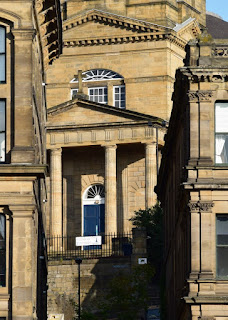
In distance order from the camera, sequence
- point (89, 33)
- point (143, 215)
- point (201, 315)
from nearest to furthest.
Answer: point (201, 315) < point (143, 215) < point (89, 33)

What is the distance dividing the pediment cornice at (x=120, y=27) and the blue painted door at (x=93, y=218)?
12.7 meters

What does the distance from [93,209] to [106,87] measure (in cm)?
954

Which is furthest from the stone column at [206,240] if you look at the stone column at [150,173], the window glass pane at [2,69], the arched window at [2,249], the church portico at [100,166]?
the stone column at [150,173]

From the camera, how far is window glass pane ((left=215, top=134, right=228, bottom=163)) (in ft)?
200

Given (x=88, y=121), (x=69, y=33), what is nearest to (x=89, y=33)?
(x=69, y=33)

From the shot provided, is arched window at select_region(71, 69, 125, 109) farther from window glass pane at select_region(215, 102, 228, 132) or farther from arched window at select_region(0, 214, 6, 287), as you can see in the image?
arched window at select_region(0, 214, 6, 287)

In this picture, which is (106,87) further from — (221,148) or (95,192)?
(221,148)

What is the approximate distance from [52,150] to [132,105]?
8.20m

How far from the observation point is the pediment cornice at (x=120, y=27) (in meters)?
118

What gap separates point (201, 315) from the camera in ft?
195

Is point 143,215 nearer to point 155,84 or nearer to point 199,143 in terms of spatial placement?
point 155,84

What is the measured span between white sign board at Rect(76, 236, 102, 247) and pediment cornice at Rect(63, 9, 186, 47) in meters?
19.1

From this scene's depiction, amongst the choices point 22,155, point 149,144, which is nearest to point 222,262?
point 22,155

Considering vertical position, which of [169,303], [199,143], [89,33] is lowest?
[169,303]
